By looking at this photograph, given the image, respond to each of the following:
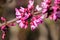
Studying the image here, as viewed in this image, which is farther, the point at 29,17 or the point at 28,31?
the point at 28,31

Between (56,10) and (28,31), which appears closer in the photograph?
(56,10)

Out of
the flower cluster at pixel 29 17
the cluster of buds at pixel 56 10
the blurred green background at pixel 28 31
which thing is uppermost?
the cluster of buds at pixel 56 10

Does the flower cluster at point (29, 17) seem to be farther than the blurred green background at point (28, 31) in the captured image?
No

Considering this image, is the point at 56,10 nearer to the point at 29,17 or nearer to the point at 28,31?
the point at 29,17

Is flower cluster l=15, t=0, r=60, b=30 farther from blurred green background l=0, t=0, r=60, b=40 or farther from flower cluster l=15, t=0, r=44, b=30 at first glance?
blurred green background l=0, t=0, r=60, b=40

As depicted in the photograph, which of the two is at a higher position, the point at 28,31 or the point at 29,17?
the point at 29,17

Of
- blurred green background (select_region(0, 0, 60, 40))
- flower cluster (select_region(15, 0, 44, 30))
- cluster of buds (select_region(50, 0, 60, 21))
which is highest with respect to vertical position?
cluster of buds (select_region(50, 0, 60, 21))

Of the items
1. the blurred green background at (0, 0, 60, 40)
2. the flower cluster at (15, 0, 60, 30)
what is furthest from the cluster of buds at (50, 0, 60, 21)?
the blurred green background at (0, 0, 60, 40)

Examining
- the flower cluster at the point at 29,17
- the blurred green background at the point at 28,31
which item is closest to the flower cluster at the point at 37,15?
the flower cluster at the point at 29,17

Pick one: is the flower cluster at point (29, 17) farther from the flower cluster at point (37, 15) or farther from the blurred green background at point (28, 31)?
the blurred green background at point (28, 31)

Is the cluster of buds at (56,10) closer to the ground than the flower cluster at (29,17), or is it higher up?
higher up

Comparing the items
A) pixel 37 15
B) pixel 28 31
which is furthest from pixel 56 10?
pixel 28 31

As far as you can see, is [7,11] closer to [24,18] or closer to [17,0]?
[17,0]
